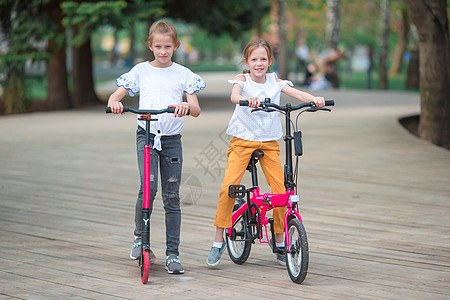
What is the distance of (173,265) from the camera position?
5.59m

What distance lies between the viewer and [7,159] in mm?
11750

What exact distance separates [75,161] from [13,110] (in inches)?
442

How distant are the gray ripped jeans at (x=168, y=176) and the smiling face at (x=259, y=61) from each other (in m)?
0.70

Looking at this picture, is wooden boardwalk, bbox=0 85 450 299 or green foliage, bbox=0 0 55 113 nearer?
wooden boardwalk, bbox=0 85 450 299

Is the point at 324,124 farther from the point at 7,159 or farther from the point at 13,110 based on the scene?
the point at 13,110

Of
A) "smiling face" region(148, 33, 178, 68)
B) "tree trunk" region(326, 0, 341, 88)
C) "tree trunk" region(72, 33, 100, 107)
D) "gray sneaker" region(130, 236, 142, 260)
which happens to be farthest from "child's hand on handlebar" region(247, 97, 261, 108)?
"tree trunk" region(326, 0, 341, 88)

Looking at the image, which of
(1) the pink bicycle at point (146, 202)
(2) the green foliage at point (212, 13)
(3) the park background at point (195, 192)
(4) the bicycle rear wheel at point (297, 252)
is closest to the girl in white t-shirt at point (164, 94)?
(1) the pink bicycle at point (146, 202)

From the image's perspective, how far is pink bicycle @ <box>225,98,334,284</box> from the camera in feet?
17.3

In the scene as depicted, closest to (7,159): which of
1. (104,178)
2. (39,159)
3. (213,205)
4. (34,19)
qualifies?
(39,159)

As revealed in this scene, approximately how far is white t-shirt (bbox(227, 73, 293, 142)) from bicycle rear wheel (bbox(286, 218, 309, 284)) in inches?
26.0

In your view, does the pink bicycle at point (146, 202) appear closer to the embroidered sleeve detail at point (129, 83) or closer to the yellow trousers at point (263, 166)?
the embroidered sleeve detail at point (129, 83)

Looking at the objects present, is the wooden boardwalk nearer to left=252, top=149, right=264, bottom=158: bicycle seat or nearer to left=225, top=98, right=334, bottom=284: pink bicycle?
left=225, top=98, right=334, bottom=284: pink bicycle

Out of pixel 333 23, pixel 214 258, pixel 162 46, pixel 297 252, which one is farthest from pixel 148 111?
pixel 333 23

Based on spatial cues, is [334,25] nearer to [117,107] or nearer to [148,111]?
[148,111]
